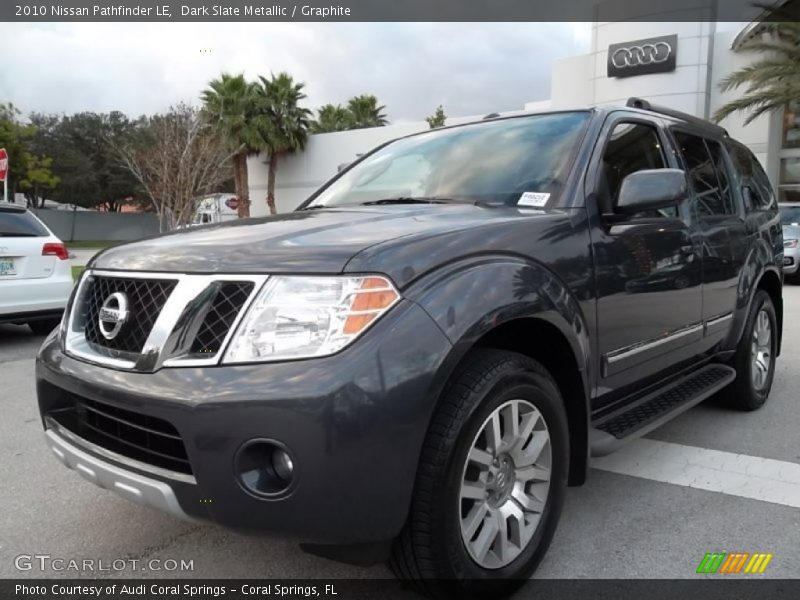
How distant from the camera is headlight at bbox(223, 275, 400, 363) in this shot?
→ 1.92 m

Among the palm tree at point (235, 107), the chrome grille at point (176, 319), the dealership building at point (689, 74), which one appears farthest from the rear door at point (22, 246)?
the palm tree at point (235, 107)

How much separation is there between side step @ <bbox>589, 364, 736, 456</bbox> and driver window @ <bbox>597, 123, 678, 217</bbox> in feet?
3.04

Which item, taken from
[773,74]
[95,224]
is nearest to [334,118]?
[95,224]

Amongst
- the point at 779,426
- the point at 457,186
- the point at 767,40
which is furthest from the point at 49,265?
the point at 767,40

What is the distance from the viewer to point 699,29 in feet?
75.4

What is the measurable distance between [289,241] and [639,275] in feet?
5.45

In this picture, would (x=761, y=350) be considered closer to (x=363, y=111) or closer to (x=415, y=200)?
(x=415, y=200)

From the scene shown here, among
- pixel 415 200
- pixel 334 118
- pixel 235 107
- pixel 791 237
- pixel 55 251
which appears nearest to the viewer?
pixel 415 200

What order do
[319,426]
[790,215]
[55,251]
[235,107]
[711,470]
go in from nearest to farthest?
[319,426], [711,470], [55,251], [790,215], [235,107]

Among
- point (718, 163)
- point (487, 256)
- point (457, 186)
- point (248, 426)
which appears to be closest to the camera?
point (248, 426)

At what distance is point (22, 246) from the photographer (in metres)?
6.80

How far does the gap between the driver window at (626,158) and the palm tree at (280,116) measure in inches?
1219

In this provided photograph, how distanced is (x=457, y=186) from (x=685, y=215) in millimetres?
1285

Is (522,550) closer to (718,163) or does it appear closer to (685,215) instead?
(685,215)
